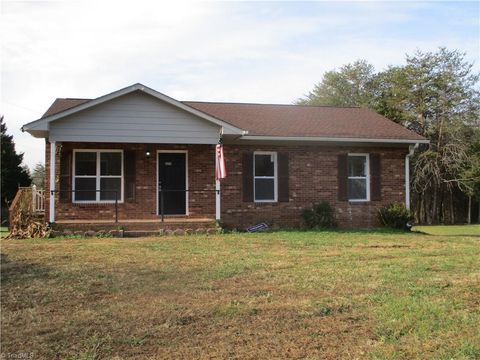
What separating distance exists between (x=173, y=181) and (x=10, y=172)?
2178 centimetres

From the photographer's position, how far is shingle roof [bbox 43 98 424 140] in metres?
16.8

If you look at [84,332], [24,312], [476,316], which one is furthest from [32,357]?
[476,316]

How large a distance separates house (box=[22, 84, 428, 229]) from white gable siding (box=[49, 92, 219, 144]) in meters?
0.03

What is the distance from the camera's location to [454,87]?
3244 cm

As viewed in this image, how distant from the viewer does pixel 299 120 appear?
18344mm

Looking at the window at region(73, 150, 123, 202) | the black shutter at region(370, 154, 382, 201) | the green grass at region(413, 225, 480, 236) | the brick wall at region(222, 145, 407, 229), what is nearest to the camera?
the window at region(73, 150, 123, 202)

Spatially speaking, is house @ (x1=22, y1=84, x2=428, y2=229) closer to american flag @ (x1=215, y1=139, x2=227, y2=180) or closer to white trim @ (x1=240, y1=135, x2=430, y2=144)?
white trim @ (x1=240, y1=135, x2=430, y2=144)

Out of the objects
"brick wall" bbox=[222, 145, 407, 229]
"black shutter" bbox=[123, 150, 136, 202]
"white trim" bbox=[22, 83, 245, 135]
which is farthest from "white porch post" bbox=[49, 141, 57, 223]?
"brick wall" bbox=[222, 145, 407, 229]

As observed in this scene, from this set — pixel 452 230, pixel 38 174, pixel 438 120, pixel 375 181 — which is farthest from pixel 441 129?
pixel 38 174

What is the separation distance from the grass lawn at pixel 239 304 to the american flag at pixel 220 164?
454 cm

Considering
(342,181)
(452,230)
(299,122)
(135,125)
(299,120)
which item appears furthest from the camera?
(452,230)

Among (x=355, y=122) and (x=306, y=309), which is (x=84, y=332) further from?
(x=355, y=122)

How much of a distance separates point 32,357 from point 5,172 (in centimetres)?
3176

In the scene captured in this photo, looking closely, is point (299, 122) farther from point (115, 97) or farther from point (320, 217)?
point (115, 97)
